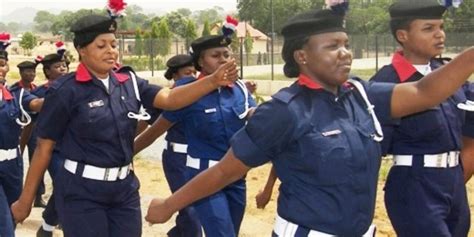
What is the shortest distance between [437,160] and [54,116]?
233cm

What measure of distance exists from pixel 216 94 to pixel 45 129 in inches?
57.1

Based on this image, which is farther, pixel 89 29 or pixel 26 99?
pixel 26 99

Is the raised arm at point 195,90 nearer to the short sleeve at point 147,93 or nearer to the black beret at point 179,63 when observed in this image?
the short sleeve at point 147,93

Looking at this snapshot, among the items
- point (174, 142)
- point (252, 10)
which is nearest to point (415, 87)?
point (174, 142)

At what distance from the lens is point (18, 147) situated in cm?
660

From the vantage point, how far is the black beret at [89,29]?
490cm

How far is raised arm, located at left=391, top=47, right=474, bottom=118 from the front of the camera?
11.1ft

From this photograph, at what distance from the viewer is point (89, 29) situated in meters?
4.90

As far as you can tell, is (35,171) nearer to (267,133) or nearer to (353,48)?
(267,133)

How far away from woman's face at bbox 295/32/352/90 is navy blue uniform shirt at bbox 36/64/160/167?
6.24ft

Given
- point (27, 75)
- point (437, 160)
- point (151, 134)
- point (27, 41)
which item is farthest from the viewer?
point (27, 41)

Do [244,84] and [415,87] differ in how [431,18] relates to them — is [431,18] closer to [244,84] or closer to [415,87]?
[415,87]

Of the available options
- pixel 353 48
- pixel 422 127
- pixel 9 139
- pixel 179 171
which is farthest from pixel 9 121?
pixel 353 48

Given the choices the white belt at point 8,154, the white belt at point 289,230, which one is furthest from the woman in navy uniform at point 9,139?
the white belt at point 289,230
